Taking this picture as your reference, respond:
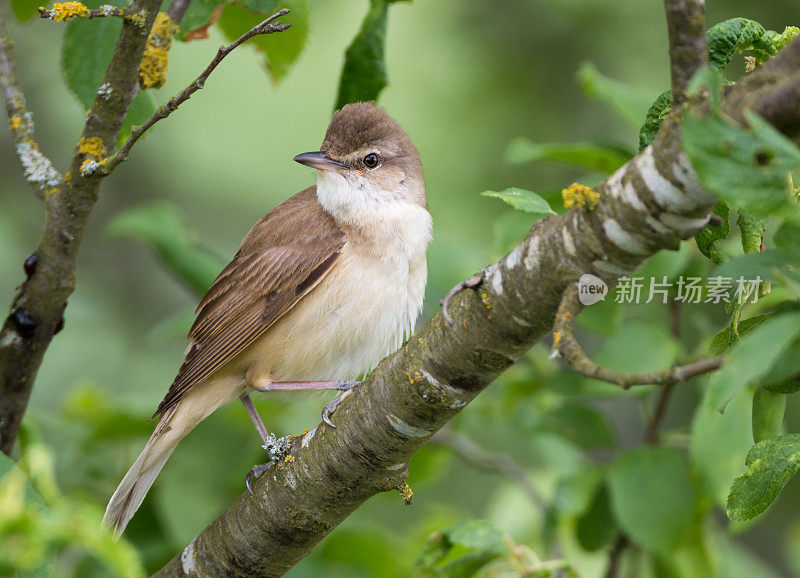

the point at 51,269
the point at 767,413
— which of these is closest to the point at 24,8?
the point at 51,269

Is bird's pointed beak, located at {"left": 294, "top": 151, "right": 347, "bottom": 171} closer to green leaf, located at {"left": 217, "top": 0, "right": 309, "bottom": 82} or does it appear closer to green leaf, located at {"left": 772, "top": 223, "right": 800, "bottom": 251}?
green leaf, located at {"left": 217, "top": 0, "right": 309, "bottom": 82}

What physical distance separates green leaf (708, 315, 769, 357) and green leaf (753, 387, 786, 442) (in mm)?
145

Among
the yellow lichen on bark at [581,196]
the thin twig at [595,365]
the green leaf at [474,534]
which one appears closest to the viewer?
the thin twig at [595,365]

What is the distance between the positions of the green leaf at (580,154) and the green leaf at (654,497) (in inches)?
49.9

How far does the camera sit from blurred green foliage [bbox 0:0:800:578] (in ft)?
6.57

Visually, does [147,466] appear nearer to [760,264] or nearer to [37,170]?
[37,170]

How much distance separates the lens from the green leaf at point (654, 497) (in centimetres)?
338

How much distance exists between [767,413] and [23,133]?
2.58 meters

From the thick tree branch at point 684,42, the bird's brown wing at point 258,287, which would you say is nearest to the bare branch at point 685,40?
the thick tree branch at point 684,42

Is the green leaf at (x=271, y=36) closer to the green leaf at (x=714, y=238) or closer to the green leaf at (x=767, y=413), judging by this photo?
the green leaf at (x=714, y=238)

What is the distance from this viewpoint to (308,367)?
3.86m

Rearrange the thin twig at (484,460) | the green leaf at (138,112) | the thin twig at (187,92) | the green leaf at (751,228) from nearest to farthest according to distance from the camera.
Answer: the green leaf at (751,228) → the thin twig at (187,92) → the green leaf at (138,112) → the thin twig at (484,460)

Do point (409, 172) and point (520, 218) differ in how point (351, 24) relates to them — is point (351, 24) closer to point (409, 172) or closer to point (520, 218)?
point (409, 172)

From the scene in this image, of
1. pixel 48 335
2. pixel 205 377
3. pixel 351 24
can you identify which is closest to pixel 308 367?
pixel 205 377
